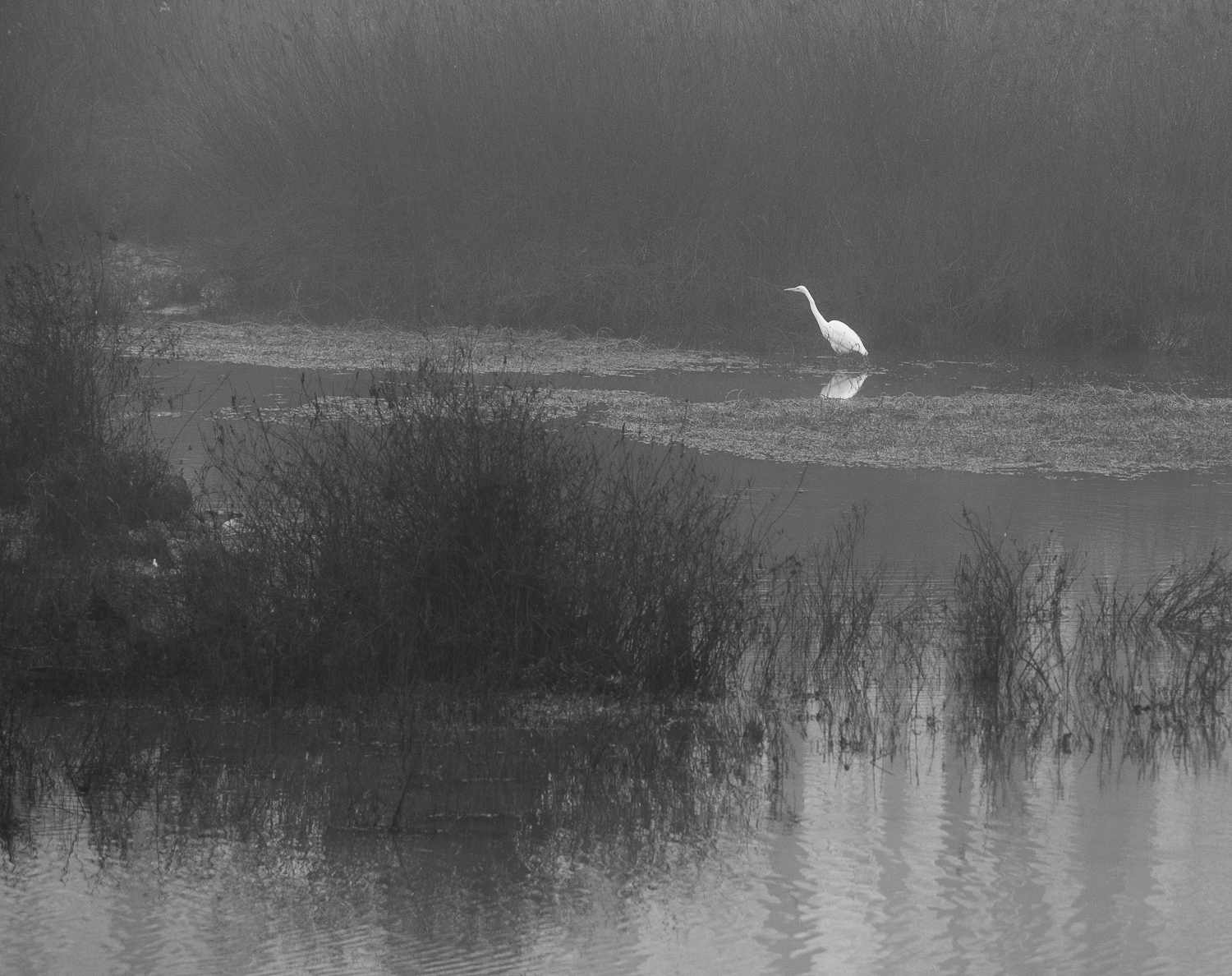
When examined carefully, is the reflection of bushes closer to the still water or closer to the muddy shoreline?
the still water

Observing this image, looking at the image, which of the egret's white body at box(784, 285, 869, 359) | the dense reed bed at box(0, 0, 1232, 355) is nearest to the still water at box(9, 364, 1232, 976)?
the egret's white body at box(784, 285, 869, 359)

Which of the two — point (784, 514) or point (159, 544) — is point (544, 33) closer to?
point (784, 514)

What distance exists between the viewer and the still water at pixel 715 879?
400cm

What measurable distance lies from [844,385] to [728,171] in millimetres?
5125

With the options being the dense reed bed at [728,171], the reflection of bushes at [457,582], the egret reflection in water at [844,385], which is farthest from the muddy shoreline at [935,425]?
the reflection of bushes at [457,582]

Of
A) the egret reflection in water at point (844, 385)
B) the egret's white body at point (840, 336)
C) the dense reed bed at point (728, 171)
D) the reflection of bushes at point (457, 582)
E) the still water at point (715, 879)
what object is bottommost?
the still water at point (715, 879)

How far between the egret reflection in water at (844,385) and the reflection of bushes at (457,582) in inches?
316

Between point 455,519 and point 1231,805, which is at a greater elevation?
point 455,519

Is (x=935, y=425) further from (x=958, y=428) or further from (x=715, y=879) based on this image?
(x=715, y=879)

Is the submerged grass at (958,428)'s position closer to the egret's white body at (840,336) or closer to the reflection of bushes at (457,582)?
the egret's white body at (840,336)

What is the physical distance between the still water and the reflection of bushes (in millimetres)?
425

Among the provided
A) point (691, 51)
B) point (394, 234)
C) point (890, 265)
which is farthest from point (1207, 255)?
point (394, 234)

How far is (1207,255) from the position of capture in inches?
661

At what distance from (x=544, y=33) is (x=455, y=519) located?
1522 cm
